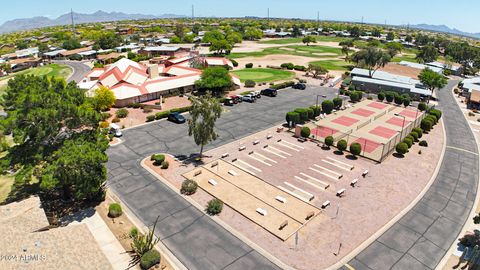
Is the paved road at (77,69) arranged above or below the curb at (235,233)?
above

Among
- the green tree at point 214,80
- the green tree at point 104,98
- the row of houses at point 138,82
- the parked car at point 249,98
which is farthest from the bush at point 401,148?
the green tree at point 104,98

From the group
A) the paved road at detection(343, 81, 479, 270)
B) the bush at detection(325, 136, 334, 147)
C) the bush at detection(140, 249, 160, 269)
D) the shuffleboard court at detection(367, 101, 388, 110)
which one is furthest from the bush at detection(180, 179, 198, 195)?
the shuffleboard court at detection(367, 101, 388, 110)

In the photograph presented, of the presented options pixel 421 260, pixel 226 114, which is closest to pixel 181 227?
pixel 421 260

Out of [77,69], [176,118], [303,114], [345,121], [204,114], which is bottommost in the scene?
[345,121]

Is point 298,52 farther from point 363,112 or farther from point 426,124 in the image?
point 426,124

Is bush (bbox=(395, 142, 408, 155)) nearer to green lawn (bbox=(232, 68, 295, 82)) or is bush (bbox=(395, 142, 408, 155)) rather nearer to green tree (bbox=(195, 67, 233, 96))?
green tree (bbox=(195, 67, 233, 96))

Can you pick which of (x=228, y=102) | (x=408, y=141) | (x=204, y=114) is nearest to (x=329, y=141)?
A: (x=408, y=141)

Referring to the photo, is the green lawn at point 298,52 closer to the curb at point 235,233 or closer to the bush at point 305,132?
the bush at point 305,132
